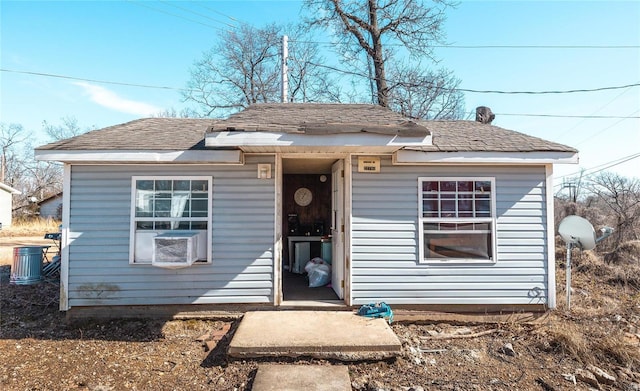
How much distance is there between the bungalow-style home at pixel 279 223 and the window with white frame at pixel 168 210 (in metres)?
0.01

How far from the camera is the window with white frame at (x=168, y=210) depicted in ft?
14.7

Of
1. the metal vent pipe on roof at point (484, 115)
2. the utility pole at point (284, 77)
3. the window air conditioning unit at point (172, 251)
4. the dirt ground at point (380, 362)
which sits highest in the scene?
the utility pole at point (284, 77)

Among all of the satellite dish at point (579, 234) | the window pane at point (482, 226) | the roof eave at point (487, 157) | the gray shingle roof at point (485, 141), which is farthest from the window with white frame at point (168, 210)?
the satellite dish at point (579, 234)

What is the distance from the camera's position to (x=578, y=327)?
14.0ft

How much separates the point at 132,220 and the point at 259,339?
7.96ft

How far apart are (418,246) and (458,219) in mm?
674

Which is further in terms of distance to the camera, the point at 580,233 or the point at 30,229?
the point at 30,229

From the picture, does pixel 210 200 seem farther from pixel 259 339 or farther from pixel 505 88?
pixel 505 88

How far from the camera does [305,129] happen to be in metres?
3.71

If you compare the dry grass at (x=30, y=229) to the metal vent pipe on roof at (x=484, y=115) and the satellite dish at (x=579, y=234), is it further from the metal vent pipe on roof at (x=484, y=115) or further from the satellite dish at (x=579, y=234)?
the satellite dish at (x=579, y=234)

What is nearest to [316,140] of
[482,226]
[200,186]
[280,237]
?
[280,237]

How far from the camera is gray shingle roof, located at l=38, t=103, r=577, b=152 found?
373cm

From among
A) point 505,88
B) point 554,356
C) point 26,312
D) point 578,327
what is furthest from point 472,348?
point 505,88

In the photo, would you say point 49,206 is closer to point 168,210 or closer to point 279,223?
point 168,210
